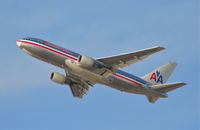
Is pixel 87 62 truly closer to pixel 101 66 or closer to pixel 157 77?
pixel 101 66

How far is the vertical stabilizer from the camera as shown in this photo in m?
63.0

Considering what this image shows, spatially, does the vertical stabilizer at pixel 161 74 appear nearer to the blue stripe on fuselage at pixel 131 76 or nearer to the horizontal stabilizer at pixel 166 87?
the blue stripe on fuselage at pixel 131 76

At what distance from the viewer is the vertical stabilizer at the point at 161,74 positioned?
62969mm

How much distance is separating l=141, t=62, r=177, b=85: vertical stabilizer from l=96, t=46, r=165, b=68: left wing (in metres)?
8.01

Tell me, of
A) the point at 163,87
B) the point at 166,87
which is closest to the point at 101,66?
the point at 163,87

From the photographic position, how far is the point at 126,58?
55.0m

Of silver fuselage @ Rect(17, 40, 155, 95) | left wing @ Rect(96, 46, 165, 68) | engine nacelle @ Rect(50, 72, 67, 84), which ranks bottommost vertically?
engine nacelle @ Rect(50, 72, 67, 84)

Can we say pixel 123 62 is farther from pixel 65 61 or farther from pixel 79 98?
pixel 79 98

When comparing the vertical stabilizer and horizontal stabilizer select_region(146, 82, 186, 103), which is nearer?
horizontal stabilizer select_region(146, 82, 186, 103)

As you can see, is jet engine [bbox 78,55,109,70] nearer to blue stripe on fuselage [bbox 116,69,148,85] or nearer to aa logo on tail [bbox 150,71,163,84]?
blue stripe on fuselage [bbox 116,69,148,85]

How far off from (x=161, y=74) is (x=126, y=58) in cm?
1115

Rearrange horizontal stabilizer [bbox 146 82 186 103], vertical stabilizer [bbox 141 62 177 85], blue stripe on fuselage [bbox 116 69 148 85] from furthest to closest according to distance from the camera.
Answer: vertical stabilizer [bbox 141 62 177 85] < blue stripe on fuselage [bbox 116 69 148 85] < horizontal stabilizer [bbox 146 82 186 103]

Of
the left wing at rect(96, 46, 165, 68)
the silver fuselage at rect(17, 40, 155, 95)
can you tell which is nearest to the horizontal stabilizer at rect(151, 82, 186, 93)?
the silver fuselage at rect(17, 40, 155, 95)

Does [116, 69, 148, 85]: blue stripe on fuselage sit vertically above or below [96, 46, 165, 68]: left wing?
below
